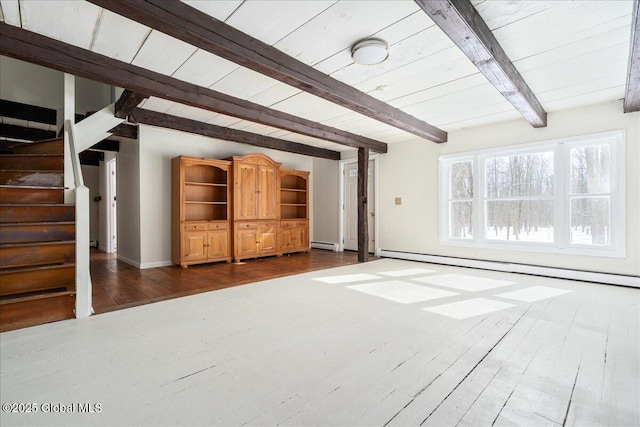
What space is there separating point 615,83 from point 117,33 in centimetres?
479

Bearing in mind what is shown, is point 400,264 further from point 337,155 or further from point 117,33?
point 117,33

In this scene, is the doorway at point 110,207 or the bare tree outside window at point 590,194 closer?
the bare tree outside window at point 590,194

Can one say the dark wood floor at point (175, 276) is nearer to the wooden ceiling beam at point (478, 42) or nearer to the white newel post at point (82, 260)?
the white newel post at point (82, 260)

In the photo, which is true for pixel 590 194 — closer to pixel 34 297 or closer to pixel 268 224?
pixel 268 224

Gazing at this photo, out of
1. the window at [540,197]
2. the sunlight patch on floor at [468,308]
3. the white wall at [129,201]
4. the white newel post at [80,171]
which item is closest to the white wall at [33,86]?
the white wall at [129,201]

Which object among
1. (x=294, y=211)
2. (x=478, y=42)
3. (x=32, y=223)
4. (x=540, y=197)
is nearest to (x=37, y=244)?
(x=32, y=223)

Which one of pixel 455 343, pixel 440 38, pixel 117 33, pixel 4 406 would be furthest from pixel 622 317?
pixel 117 33

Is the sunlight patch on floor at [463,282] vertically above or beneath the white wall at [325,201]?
beneath

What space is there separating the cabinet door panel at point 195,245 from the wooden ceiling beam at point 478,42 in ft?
14.8

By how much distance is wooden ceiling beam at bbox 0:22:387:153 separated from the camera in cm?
227

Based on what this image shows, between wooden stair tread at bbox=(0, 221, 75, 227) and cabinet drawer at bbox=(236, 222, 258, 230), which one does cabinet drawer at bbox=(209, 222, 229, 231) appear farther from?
wooden stair tread at bbox=(0, 221, 75, 227)

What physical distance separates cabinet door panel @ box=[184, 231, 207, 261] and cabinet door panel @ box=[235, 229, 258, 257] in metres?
0.61

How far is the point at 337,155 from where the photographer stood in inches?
276

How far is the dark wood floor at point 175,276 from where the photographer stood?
130 inches
